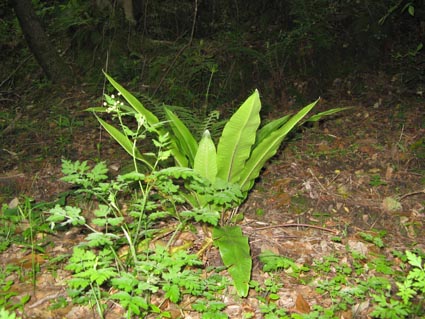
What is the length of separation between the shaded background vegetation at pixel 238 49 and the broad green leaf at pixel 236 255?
1.74 metres

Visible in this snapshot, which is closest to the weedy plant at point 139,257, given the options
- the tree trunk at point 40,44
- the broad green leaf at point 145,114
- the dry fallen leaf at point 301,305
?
the broad green leaf at point 145,114

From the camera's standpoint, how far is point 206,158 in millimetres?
2139

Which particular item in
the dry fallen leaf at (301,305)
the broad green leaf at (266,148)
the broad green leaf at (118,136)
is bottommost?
the dry fallen leaf at (301,305)

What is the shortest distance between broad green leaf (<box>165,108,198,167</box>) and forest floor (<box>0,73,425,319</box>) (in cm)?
58

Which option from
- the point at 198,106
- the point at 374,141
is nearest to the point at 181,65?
the point at 198,106

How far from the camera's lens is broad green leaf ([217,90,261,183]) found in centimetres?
200

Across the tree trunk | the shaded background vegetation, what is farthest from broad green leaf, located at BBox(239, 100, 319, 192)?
the tree trunk

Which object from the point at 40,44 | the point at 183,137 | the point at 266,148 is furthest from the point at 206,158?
the point at 40,44

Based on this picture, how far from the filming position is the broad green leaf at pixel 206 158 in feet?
6.88

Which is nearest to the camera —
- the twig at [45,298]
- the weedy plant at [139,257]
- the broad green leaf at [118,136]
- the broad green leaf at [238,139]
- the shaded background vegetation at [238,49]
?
the weedy plant at [139,257]

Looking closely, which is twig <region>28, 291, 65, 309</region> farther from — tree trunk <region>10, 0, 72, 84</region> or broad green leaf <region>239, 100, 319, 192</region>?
tree trunk <region>10, 0, 72, 84</region>

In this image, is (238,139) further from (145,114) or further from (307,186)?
(307,186)

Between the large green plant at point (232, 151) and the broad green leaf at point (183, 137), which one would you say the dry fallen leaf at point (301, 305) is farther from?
the broad green leaf at point (183, 137)

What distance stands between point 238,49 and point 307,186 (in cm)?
170
